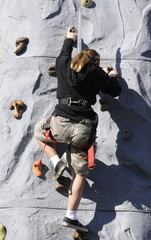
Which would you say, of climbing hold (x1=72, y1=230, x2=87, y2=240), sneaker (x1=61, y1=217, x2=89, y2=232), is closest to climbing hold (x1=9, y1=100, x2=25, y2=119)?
sneaker (x1=61, y1=217, x2=89, y2=232)

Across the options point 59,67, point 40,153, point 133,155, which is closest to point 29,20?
point 59,67

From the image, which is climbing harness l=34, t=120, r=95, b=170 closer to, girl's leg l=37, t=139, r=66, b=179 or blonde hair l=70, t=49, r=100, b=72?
girl's leg l=37, t=139, r=66, b=179

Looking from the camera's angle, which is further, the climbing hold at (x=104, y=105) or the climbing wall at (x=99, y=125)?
the climbing hold at (x=104, y=105)

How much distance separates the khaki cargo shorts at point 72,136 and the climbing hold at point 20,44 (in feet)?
3.12

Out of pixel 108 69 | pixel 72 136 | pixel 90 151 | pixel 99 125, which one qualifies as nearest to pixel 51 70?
pixel 108 69

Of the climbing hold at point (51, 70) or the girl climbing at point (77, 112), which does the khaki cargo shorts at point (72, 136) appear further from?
the climbing hold at point (51, 70)

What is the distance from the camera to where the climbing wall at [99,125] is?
4.34 meters

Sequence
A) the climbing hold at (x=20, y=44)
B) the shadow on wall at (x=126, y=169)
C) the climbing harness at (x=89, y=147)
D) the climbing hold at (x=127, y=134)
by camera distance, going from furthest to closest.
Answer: the climbing hold at (x=20, y=44) < the climbing hold at (x=127, y=134) < the shadow on wall at (x=126, y=169) < the climbing harness at (x=89, y=147)

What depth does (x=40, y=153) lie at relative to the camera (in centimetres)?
455

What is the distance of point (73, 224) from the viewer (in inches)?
160

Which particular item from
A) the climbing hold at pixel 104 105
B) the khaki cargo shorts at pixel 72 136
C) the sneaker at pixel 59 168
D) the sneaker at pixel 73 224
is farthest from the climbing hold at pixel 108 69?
the sneaker at pixel 73 224

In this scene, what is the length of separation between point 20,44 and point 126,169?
66.5 inches

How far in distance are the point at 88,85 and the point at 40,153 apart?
0.93 meters

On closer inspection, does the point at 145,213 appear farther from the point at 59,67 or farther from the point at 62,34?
the point at 62,34
